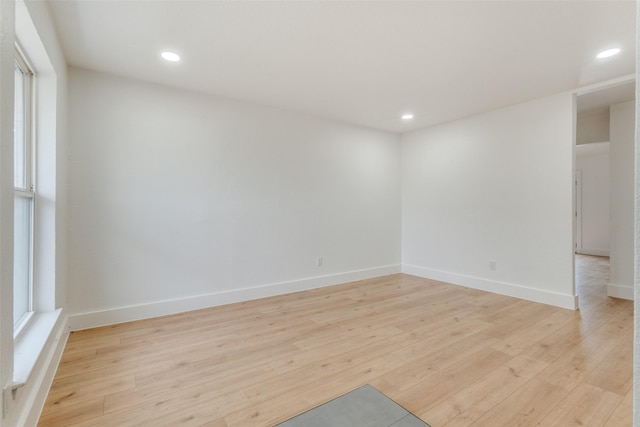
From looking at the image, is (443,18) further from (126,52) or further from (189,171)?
(189,171)

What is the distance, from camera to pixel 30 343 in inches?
68.9

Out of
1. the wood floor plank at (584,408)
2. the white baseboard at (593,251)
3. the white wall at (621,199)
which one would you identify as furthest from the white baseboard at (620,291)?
the white baseboard at (593,251)

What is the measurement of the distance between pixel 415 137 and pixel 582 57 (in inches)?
101

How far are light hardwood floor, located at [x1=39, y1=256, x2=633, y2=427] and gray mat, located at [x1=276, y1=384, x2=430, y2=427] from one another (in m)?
0.07

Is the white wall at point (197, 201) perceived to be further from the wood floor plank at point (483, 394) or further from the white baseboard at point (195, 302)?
the wood floor plank at point (483, 394)

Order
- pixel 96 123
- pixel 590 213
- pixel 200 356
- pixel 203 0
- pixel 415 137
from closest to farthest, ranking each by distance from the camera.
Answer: pixel 203 0, pixel 200 356, pixel 96 123, pixel 415 137, pixel 590 213

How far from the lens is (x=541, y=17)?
2.04 m

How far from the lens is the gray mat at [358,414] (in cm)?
156

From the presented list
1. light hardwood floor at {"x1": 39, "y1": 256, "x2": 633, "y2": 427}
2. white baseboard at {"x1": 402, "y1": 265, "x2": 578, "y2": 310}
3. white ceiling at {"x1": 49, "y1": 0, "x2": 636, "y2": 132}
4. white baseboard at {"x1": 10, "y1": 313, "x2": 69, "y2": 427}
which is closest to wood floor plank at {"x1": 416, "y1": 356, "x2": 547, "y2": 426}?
light hardwood floor at {"x1": 39, "y1": 256, "x2": 633, "y2": 427}

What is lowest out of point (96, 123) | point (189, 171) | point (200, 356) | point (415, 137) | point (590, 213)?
point (200, 356)

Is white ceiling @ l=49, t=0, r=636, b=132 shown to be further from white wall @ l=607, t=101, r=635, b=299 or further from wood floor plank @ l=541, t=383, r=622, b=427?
wood floor plank @ l=541, t=383, r=622, b=427

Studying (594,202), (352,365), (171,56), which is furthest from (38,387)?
(594,202)

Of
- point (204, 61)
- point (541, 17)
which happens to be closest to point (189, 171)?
point (204, 61)

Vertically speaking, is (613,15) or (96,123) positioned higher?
(613,15)
